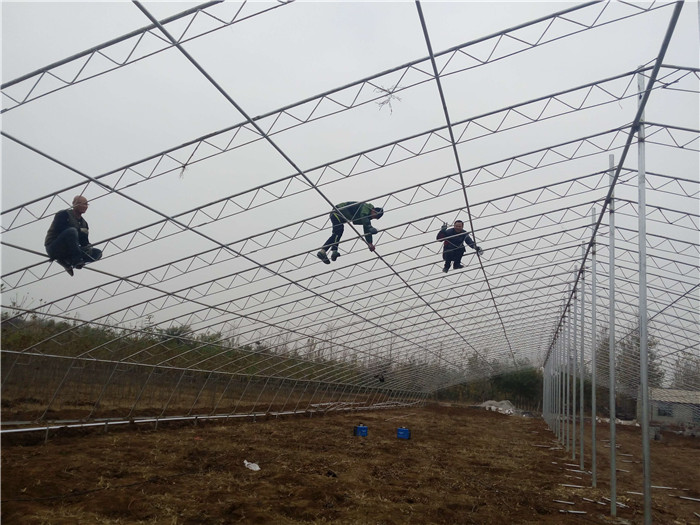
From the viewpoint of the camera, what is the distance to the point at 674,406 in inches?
1542

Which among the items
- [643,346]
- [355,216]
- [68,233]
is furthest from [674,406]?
[68,233]

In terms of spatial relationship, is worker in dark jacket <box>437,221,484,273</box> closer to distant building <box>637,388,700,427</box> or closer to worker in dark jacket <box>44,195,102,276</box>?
worker in dark jacket <box>44,195,102,276</box>

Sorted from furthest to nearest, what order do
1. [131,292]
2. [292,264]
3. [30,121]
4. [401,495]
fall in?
[292,264], [131,292], [401,495], [30,121]

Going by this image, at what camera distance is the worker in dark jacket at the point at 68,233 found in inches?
404

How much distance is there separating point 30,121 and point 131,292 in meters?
6.79

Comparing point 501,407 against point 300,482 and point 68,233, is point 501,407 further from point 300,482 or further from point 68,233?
point 68,233

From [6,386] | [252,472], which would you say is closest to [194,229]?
[252,472]

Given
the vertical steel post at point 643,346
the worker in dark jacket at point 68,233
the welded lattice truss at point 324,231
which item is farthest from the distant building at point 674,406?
the worker in dark jacket at point 68,233

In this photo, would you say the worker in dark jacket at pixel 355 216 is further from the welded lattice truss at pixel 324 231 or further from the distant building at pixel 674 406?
the distant building at pixel 674 406

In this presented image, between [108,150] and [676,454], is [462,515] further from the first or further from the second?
[676,454]

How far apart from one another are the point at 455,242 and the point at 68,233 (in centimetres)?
1008

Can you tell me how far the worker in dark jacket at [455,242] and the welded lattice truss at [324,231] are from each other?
376mm

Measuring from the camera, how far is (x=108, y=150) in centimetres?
1040

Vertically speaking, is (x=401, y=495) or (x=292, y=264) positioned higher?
(x=292, y=264)
